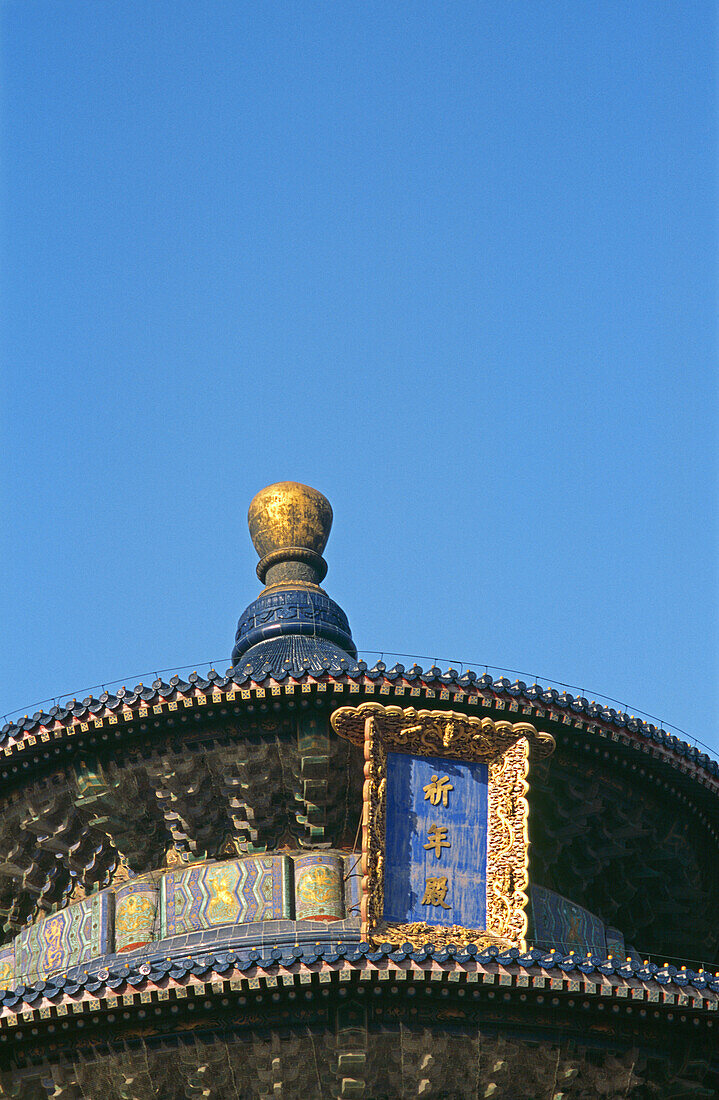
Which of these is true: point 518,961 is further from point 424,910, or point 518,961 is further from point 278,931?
point 278,931

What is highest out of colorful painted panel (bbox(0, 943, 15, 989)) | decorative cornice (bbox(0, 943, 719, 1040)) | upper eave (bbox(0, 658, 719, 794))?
upper eave (bbox(0, 658, 719, 794))

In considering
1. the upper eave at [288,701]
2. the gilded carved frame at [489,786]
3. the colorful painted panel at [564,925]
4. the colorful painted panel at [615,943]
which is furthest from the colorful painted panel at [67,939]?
the colorful painted panel at [615,943]

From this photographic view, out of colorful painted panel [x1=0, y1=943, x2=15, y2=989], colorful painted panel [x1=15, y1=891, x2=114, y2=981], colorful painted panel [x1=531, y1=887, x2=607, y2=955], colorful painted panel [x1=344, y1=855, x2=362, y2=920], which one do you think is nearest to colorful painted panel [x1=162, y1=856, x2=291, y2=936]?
colorful painted panel [x1=344, y1=855, x2=362, y2=920]

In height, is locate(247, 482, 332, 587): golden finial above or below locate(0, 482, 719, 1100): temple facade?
above

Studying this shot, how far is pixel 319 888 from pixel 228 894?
999 mm

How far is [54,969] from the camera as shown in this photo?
59.1ft

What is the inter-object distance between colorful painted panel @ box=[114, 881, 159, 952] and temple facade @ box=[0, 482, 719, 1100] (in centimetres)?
3

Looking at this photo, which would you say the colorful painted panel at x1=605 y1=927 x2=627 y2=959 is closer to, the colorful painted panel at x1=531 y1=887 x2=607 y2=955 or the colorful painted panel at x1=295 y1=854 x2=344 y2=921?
the colorful painted panel at x1=531 y1=887 x2=607 y2=955

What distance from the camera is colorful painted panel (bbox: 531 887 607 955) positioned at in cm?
1777

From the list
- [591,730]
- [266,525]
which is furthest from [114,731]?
[266,525]

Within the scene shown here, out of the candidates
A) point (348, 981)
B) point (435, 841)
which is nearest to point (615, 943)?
point (435, 841)

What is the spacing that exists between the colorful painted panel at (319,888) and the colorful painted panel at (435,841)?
115 cm

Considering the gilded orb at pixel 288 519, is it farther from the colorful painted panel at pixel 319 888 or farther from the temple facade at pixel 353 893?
the colorful painted panel at pixel 319 888

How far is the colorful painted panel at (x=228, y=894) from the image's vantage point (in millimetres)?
17281
